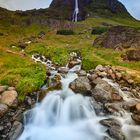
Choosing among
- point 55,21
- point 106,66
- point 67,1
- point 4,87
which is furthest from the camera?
point 67,1

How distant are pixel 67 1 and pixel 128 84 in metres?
103

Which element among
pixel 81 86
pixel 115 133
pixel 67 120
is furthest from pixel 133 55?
pixel 115 133

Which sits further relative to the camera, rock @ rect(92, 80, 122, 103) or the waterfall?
the waterfall

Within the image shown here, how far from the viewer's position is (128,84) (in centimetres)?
3195

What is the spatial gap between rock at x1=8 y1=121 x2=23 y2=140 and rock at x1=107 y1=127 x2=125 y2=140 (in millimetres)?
6395

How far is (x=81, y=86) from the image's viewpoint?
96.5 ft

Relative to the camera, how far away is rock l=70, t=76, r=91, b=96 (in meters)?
29.0

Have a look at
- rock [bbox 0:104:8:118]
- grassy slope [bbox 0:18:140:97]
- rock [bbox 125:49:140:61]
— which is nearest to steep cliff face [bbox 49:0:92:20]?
grassy slope [bbox 0:18:140:97]

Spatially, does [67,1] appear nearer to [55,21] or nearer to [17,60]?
[55,21]

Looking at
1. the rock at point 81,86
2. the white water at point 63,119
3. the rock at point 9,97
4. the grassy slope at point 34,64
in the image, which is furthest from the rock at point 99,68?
the rock at point 9,97

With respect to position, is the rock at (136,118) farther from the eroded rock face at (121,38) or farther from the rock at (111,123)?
the eroded rock face at (121,38)

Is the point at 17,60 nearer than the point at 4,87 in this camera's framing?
No

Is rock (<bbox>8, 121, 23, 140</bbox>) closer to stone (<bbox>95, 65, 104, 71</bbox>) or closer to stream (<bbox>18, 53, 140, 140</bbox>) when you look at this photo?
stream (<bbox>18, 53, 140, 140</bbox>)

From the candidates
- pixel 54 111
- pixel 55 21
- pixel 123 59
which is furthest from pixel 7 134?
pixel 55 21
